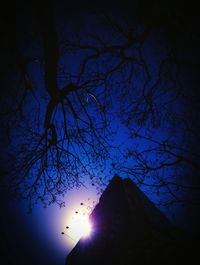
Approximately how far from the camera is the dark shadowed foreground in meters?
5.82

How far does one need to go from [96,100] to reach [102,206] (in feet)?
24.7

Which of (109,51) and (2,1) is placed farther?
(109,51)

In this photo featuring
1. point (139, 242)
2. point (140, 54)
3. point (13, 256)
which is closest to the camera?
point (140, 54)

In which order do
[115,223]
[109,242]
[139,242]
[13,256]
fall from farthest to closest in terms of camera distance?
[13,256]
[115,223]
[109,242]
[139,242]

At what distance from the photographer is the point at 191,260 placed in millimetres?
4895

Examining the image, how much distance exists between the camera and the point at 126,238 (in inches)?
279

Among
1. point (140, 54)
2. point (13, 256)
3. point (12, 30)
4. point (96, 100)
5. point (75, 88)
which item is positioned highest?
point (140, 54)

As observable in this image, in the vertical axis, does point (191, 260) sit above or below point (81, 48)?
below

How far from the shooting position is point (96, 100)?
525 cm

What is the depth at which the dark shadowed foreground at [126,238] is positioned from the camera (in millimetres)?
5819

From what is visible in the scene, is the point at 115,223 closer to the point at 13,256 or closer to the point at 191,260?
the point at 191,260

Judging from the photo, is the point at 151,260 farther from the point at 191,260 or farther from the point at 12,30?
the point at 12,30

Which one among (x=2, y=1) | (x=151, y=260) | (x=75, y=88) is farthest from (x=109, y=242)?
(x=2, y=1)

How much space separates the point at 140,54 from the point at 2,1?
410 cm
